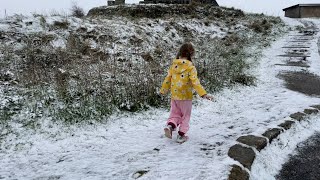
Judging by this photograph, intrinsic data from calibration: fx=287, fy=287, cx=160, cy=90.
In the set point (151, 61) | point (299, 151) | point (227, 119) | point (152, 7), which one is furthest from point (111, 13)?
point (299, 151)

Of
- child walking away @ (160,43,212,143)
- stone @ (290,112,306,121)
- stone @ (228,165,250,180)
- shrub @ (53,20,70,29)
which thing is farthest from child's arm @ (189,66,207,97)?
shrub @ (53,20,70,29)

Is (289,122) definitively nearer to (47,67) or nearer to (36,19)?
(47,67)

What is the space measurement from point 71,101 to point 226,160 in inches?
103

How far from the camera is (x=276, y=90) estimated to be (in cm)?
645

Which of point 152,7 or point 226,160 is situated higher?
point 152,7

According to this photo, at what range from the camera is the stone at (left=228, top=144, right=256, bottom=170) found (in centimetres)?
306

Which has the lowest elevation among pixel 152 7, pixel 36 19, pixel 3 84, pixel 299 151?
pixel 299 151

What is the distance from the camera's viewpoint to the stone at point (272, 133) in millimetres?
3730

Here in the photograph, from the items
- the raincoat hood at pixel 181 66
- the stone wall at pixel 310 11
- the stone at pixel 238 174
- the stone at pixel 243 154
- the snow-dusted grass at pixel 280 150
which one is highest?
the stone wall at pixel 310 11

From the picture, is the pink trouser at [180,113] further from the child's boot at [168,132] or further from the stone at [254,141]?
the stone at [254,141]

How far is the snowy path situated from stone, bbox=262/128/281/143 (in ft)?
0.36

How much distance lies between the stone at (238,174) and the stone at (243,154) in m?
0.12

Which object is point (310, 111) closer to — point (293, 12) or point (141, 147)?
point (141, 147)

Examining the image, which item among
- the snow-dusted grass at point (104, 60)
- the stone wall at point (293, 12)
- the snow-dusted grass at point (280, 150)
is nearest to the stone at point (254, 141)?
the snow-dusted grass at point (280, 150)
